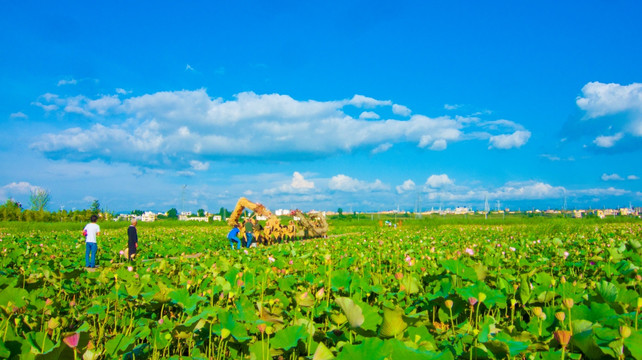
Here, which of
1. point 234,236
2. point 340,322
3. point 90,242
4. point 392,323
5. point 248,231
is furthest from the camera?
point 248,231

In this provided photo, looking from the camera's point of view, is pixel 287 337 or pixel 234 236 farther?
pixel 234 236

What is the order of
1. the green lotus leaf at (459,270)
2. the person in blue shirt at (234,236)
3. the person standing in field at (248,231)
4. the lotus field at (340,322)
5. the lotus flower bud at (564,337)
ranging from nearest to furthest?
the lotus flower bud at (564,337) → the lotus field at (340,322) → the green lotus leaf at (459,270) → the person in blue shirt at (234,236) → the person standing in field at (248,231)

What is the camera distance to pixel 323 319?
104 inches

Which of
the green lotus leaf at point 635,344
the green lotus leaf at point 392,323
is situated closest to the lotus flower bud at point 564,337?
the green lotus leaf at point 635,344

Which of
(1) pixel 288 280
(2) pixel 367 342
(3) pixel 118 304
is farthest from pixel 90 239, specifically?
(2) pixel 367 342

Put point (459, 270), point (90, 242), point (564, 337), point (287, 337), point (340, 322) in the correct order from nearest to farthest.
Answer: point (564, 337) < point (287, 337) < point (340, 322) < point (459, 270) < point (90, 242)

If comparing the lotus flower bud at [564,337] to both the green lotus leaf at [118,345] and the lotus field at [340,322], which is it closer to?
the lotus field at [340,322]

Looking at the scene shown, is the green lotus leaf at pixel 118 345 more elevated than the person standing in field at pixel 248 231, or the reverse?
the green lotus leaf at pixel 118 345

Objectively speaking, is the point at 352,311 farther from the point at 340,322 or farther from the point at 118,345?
the point at 118,345

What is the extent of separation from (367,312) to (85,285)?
130 inches

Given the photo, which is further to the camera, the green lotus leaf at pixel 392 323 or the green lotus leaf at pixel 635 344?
the green lotus leaf at pixel 392 323

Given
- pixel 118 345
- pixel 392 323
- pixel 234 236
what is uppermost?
pixel 392 323

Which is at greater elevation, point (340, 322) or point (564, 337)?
point (564, 337)

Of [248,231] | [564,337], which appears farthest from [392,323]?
[248,231]
